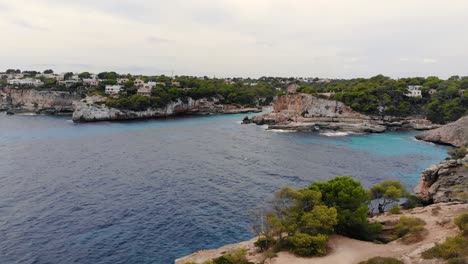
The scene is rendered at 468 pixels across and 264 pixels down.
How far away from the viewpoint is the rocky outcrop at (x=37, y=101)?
479 ft

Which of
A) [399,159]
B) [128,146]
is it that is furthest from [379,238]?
[128,146]

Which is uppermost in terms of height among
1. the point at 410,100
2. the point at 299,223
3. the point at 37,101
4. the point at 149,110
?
the point at 410,100

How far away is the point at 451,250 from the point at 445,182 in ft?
71.6

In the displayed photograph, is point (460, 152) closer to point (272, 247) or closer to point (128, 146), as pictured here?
point (272, 247)

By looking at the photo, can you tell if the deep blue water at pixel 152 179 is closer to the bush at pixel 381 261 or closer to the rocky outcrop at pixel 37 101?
the bush at pixel 381 261

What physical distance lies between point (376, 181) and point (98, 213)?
3832 cm

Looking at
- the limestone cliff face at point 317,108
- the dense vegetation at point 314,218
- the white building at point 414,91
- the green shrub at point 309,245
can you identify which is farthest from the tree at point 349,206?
the white building at point 414,91

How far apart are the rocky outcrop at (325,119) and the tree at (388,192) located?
63.8 metres

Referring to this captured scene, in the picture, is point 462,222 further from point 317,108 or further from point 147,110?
point 147,110

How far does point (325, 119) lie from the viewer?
112 meters

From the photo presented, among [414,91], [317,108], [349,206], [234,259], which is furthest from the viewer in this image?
[414,91]

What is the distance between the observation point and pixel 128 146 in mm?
77062

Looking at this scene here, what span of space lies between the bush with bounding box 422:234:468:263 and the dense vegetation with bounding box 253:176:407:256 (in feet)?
22.4

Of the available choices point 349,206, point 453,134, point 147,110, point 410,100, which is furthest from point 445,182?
point 147,110
